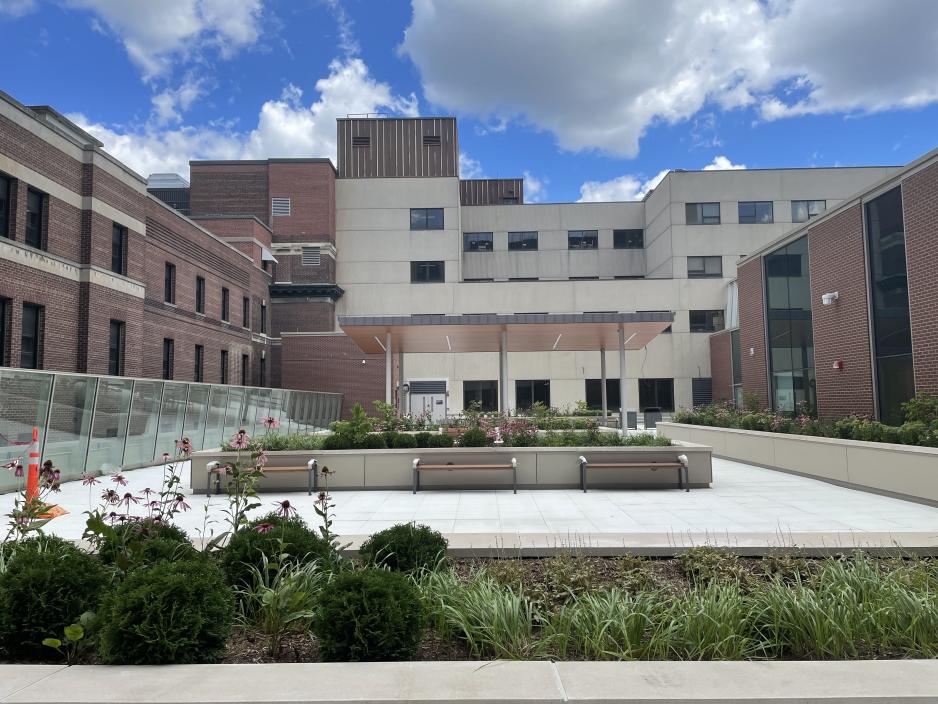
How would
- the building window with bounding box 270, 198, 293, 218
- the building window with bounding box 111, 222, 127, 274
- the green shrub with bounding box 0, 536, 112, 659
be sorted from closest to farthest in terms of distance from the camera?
the green shrub with bounding box 0, 536, 112, 659 < the building window with bounding box 111, 222, 127, 274 < the building window with bounding box 270, 198, 293, 218

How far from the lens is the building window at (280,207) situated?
145ft

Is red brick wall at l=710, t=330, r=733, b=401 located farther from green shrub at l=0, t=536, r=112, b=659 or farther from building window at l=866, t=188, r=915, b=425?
green shrub at l=0, t=536, r=112, b=659

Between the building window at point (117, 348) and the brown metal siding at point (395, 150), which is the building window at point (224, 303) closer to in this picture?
the building window at point (117, 348)

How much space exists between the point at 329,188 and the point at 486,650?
44099mm

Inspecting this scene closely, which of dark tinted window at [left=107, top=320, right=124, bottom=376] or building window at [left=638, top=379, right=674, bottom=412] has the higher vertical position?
dark tinted window at [left=107, top=320, right=124, bottom=376]

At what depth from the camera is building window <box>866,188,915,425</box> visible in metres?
16.6

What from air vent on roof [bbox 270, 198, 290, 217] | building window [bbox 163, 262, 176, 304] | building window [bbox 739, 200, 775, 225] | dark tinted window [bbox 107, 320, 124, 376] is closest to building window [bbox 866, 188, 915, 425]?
dark tinted window [bbox 107, 320, 124, 376]

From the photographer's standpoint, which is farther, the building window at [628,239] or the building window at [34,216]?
the building window at [628,239]

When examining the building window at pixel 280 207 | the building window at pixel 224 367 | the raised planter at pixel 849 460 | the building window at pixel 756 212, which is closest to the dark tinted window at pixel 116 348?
the building window at pixel 224 367

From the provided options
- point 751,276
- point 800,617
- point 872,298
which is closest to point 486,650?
point 800,617

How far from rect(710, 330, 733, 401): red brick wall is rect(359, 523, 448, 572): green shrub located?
112ft

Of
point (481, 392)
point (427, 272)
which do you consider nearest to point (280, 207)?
point (427, 272)

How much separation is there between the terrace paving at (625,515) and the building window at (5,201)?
1132cm

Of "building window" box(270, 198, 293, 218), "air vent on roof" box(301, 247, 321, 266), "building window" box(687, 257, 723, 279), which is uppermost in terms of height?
"building window" box(270, 198, 293, 218)
